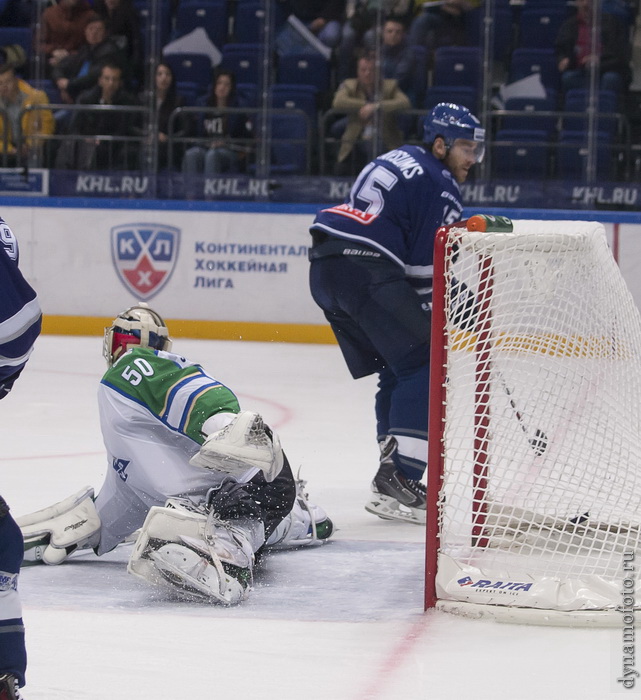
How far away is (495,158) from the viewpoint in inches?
317

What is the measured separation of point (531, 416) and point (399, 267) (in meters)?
1.02

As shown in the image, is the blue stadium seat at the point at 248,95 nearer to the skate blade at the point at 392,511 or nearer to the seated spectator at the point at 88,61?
the seated spectator at the point at 88,61

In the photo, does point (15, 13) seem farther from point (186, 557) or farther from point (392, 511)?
point (186, 557)

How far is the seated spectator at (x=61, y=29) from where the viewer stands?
29.1 ft

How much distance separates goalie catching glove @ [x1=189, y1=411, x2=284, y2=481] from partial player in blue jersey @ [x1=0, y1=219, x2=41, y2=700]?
71 cm

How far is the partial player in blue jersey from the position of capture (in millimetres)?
1832

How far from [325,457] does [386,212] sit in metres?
1.13

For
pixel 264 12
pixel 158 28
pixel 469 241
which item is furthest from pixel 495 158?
pixel 469 241

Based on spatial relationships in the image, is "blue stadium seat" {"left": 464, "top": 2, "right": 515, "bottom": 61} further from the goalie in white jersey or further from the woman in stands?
the goalie in white jersey

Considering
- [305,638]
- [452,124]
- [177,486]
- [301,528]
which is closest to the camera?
[305,638]

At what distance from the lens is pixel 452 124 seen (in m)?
3.94

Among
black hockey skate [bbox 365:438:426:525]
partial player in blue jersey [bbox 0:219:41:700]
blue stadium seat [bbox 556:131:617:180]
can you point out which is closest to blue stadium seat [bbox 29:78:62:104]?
blue stadium seat [bbox 556:131:617:180]

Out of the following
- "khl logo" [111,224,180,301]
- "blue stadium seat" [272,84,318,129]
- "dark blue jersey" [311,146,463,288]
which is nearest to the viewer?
"dark blue jersey" [311,146,463,288]

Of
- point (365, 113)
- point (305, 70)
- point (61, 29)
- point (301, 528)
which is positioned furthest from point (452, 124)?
point (61, 29)
